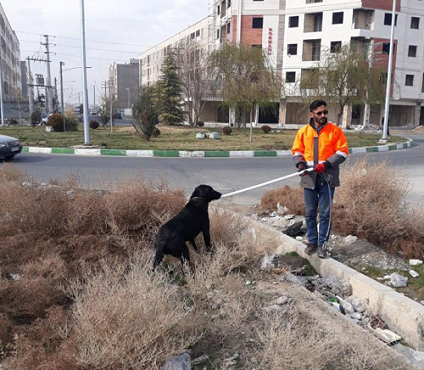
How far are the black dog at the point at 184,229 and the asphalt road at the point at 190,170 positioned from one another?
3.25 m

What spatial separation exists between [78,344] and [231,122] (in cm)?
4091

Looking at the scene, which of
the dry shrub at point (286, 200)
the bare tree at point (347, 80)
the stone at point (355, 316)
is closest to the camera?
the stone at point (355, 316)

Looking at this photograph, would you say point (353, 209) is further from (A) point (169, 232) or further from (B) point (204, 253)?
(A) point (169, 232)

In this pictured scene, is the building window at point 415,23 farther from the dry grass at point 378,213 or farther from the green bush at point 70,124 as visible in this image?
the dry grass at point 378,213

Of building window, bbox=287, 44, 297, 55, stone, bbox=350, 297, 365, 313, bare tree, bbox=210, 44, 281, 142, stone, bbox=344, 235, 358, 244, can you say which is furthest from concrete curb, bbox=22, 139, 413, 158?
building window, bbox=287, 44, 297, 55

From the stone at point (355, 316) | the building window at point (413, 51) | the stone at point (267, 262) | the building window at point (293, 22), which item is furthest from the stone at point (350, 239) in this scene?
the building window at point (413, 51)

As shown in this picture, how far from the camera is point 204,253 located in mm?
4230

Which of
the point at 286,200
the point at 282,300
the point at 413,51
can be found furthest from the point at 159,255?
the point at 413,51

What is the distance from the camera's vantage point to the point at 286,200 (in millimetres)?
6445

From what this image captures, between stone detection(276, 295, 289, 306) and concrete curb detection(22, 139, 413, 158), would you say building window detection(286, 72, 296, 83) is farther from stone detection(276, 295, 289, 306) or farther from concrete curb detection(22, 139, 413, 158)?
stone detection(276, 295, 289, 306)

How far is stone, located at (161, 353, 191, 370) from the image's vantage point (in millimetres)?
2342

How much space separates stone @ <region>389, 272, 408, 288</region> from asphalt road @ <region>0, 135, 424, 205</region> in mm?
3465

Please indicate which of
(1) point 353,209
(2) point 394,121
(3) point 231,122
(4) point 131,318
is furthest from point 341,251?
(2) point 394,121

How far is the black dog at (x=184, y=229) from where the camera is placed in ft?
12.0
